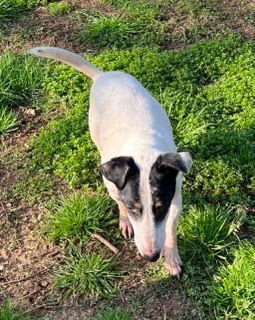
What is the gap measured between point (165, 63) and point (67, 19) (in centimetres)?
181

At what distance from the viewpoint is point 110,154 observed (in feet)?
14.4

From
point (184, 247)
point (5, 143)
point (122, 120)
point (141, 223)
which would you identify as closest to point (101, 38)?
point (5, 143)

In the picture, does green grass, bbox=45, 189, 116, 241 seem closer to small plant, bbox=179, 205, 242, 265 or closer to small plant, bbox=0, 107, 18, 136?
small plant, bbox=179, 205, 242, 265

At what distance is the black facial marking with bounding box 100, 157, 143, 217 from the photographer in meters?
3.56

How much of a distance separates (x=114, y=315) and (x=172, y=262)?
2.05 feet

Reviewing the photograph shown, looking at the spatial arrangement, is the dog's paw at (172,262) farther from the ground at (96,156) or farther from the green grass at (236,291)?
the green grass at (236,291)

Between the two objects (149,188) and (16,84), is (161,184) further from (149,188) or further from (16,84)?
(16,84)

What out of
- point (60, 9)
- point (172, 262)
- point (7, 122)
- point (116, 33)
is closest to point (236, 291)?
point (172, 262)

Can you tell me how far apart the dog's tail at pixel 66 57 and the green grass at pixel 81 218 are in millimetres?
1214

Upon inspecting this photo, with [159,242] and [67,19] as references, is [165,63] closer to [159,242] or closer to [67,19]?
[67,19]

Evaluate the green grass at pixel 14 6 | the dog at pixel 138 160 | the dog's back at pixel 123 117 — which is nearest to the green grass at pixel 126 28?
the green grass at pixel 14 6

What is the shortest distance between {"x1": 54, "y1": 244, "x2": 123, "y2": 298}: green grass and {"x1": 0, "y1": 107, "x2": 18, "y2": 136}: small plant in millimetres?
1913

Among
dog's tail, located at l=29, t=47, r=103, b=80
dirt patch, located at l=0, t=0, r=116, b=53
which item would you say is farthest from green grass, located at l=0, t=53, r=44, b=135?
dog's tail, located at l=29, t=47, r=103, b=80

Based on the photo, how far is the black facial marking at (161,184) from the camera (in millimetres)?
3529
